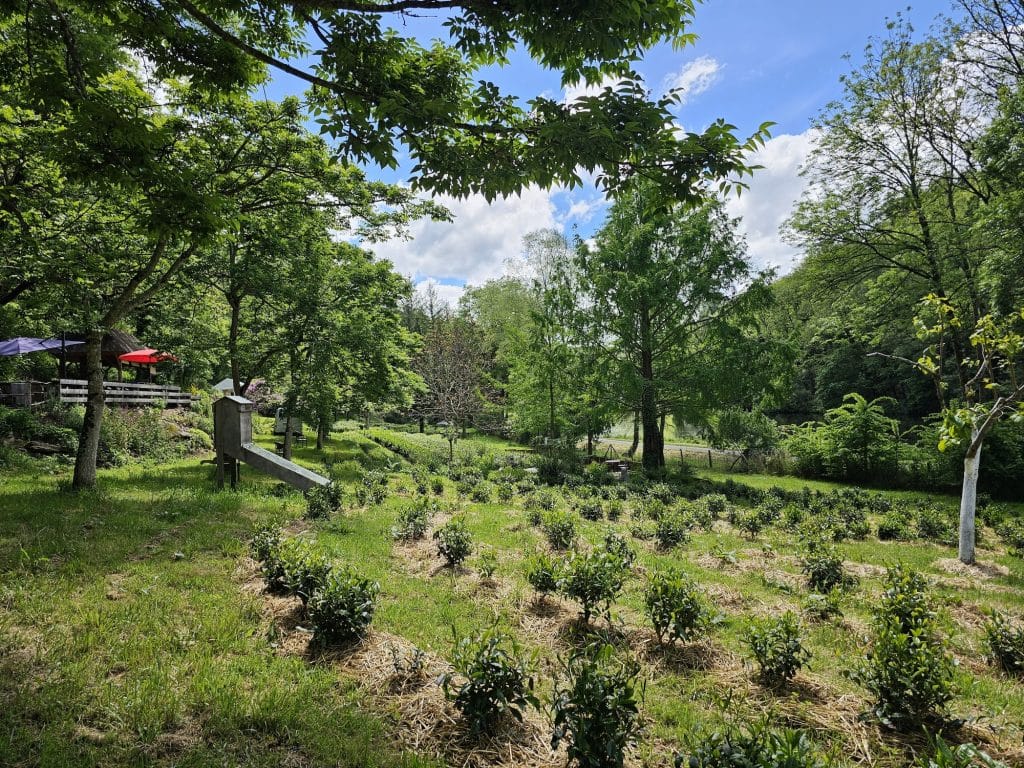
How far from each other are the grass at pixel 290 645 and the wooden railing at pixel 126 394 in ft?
33.0

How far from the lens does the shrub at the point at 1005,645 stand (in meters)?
4.22

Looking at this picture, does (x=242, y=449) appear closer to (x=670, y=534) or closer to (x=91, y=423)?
(x=91, y=423)

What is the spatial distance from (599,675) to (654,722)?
98 cm

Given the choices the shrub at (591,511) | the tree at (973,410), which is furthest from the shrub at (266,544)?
the tree at (973,410)

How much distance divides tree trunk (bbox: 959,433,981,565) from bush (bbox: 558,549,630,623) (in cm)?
713

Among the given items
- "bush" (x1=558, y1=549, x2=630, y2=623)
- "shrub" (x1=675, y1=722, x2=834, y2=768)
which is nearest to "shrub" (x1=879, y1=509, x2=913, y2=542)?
"bush" (x1=558, y1=549, x2=630, y2=623)

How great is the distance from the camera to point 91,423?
8.37 metres

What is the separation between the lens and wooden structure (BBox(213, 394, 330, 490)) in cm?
981

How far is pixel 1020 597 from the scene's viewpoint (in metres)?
6.62

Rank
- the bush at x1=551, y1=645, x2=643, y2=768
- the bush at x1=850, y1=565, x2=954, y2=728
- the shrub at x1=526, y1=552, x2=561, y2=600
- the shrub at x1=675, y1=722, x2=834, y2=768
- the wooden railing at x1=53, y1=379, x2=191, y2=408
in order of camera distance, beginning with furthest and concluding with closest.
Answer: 1. the wooden railing at x1=53, y1=379, x2=191, y2=408
2. the shrub at x1=526, y1=552, x2=561, y2=600
3. the bush at x1=850, y1=565, x2=954, y2=728
4. the bush at x1=551, y1=645, x2=643, y2=768
5. the shrub at x1=675, y1=722, x2=834, y2=768

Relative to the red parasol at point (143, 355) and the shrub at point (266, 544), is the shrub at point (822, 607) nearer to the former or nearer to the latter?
the shrub at point (266, 544)

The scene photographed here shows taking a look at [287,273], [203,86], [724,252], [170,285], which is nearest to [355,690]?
[203,86]

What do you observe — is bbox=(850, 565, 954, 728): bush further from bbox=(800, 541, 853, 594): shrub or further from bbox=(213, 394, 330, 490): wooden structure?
bbox=(213, 394, 330, 490): wooden structure

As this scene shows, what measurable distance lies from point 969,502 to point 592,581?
768 cm
